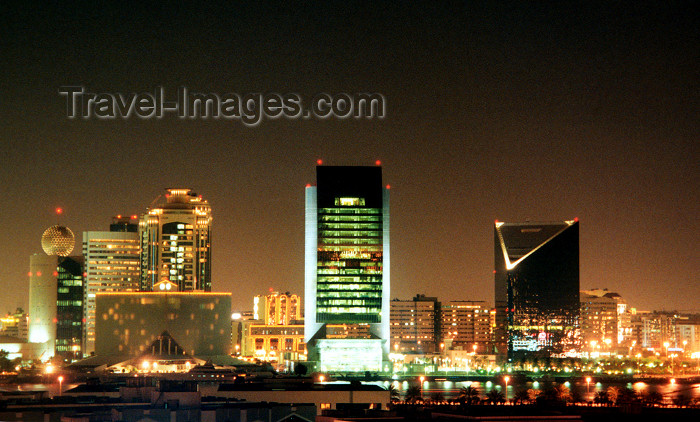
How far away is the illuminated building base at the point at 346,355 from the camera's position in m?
189

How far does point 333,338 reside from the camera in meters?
191

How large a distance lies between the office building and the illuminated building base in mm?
19462

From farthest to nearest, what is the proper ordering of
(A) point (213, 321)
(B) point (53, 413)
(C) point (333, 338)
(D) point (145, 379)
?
(C) point (333, 338) < (A) point (213, 321) < (D) point (145, 379) < (B) point (53, 413)

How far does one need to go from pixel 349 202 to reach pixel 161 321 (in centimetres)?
3444

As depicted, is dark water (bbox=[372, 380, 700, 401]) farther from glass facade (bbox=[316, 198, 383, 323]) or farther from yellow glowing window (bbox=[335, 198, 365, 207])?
yellow glowing window (bbox=[335, 198, 365, 207])

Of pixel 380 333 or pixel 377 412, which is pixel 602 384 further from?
pixel 377 412

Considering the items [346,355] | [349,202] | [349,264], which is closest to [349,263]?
[349,264]

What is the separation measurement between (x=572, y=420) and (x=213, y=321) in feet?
364

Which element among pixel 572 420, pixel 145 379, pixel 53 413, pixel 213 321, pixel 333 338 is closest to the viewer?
pixel 572 420

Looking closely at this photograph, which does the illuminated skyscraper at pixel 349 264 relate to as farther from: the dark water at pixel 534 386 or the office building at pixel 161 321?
the office building at pixel 161 321

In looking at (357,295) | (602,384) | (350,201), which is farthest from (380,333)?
(602,384)

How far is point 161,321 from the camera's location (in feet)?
574

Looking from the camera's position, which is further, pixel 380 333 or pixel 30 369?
pixel 380 333

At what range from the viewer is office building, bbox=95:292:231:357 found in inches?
6841
